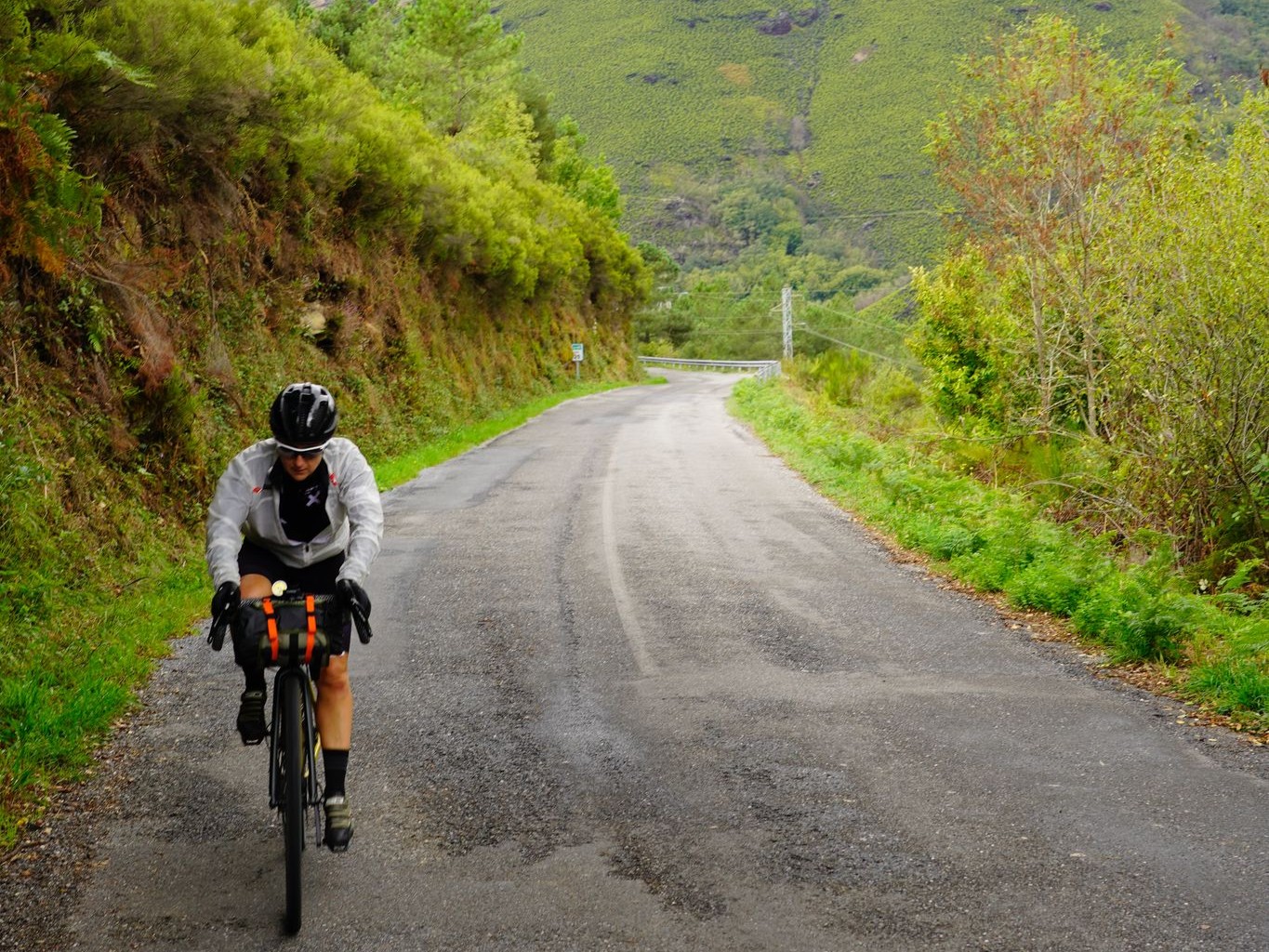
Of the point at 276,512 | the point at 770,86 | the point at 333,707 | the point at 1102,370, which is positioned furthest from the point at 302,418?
the point at 770,86

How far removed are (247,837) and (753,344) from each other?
118 m

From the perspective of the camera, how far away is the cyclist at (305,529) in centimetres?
507

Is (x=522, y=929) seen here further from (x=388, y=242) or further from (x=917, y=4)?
(x=917, y=4)

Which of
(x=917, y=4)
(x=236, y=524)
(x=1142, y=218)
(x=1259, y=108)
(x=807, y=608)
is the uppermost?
(x=917, y=4)

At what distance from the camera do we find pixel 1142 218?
11.7 m

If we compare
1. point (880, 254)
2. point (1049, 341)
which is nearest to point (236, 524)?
point (1049, 341)

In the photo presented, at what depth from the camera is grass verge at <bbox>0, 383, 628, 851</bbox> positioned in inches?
246

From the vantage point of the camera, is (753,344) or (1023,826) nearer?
(1023,826)

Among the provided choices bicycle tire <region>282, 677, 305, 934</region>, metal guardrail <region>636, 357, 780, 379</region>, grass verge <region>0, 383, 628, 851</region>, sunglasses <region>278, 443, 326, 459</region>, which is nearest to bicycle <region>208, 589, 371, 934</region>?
bicycle tire <region>282, 677, 305, 934</region>

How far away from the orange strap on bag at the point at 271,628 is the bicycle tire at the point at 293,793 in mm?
159

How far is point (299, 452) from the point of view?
5.11 m

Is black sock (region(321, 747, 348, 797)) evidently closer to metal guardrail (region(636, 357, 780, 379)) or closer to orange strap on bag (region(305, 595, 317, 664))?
orange strap on bag (region(305, 595, 317, 664))

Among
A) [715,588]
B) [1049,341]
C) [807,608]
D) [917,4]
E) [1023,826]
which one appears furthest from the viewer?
[917,4]

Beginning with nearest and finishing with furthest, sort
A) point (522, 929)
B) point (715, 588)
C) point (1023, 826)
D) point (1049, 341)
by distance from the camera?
point (522, 929)
point (1023, 826)
point (715, 588)
point (1049, 341)
